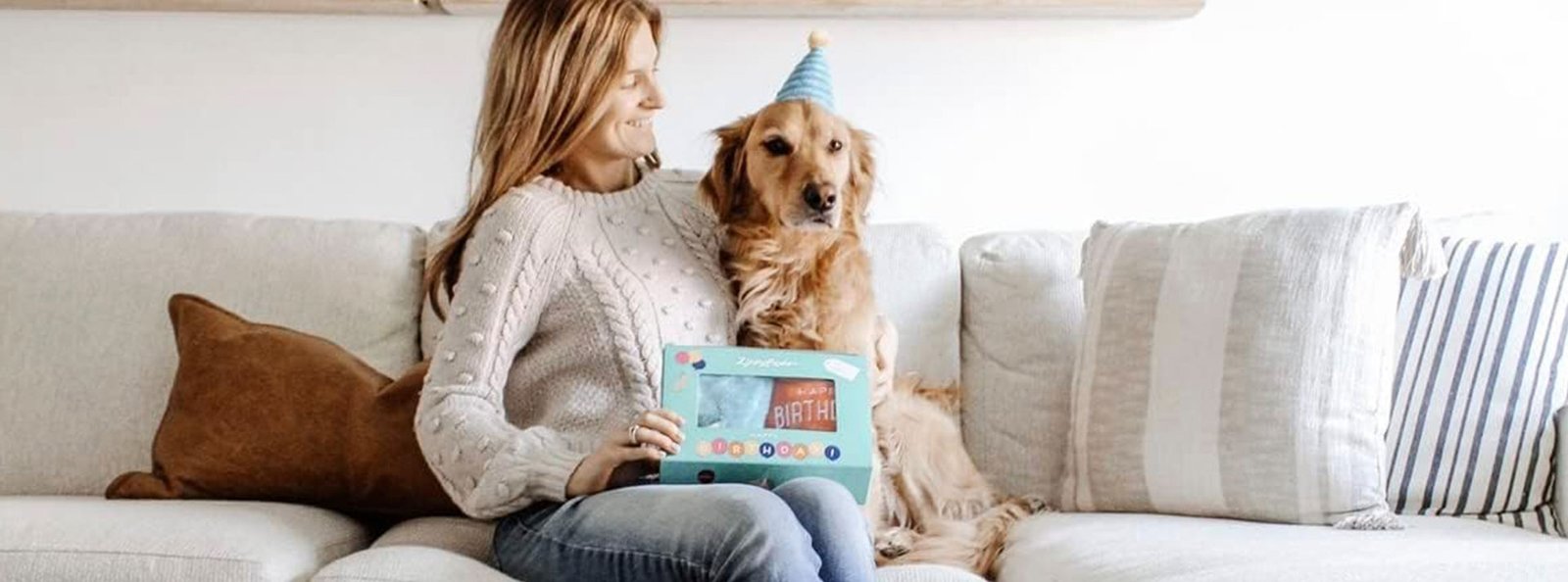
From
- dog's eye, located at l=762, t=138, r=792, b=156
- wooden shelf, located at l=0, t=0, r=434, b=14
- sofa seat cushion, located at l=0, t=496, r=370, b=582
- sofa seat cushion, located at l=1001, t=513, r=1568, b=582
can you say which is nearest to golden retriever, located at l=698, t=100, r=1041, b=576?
dog's eye, located at l=762, t=138, r=792, b=156

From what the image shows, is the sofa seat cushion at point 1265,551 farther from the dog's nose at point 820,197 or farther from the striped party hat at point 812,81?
the striped party hat at point 812,81

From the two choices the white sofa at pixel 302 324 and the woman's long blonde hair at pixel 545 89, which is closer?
the woman's long blonde hair at pixel 545 89

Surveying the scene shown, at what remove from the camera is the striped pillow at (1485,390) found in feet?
6.55

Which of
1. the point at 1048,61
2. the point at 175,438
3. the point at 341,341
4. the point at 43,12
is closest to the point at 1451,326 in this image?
the point at 1048,61

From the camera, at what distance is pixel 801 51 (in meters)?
2.67

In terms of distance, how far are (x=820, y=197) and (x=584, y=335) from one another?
0.32 metres

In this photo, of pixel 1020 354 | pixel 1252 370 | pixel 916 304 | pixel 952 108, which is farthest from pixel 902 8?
pixel 1252 370

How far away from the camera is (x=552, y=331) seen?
72.2 inches

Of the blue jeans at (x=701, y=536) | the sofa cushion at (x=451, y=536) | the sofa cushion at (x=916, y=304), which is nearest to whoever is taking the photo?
the blue jeans at (x=701, y=536)

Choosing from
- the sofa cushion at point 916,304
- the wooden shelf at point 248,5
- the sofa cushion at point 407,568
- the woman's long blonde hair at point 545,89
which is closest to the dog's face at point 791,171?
the woman's long blonde hair at point 545,89

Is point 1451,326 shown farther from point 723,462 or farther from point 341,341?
point 341,341

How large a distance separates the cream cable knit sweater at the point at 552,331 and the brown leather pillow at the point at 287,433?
0.24 m

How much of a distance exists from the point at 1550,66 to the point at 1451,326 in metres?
0.88

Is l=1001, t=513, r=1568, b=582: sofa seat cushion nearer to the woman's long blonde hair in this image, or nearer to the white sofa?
the white sofa
